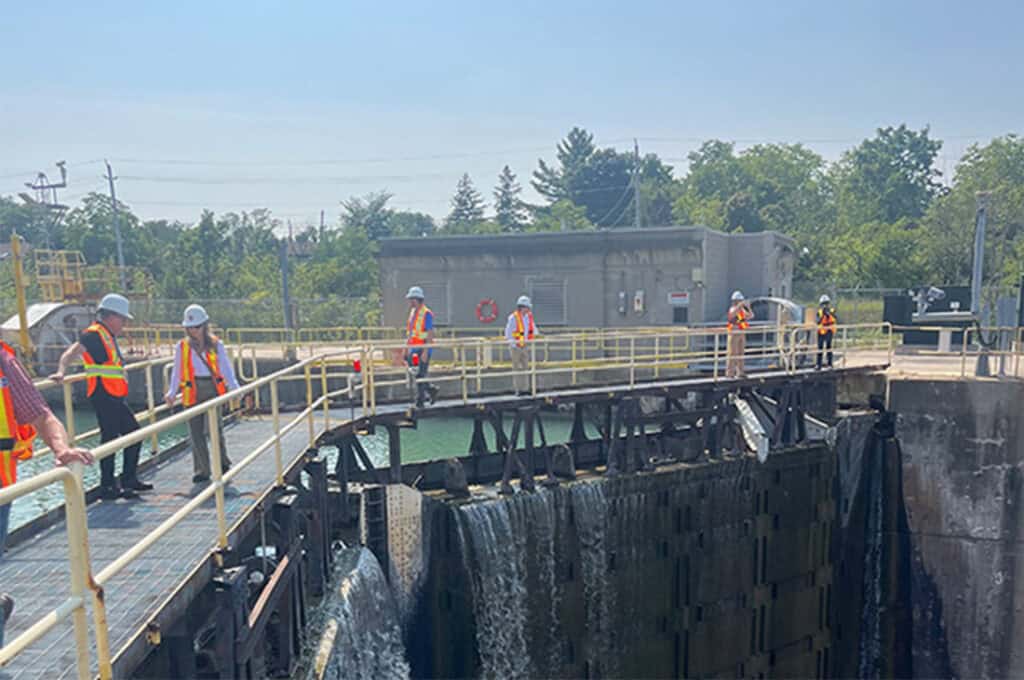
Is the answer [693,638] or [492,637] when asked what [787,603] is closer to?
[693,638]

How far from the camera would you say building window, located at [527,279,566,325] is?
23766mm

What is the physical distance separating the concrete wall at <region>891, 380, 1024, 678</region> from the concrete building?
9.70 meters

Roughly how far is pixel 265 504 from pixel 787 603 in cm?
1048

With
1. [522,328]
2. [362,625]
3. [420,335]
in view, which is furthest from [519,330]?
[362,625]

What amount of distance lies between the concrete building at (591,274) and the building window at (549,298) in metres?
0.03

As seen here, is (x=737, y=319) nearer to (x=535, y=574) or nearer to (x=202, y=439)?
(x=535, y=574)

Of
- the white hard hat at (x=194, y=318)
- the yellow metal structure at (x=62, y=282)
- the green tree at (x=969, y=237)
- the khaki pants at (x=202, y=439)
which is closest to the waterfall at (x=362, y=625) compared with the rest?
the khaki pants at (x=202, y=439)

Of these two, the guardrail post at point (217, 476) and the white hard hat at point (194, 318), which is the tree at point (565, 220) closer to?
the white hard hat at point (194, 318)

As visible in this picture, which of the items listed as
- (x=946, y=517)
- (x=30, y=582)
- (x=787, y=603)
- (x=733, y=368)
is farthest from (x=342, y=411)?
(x=946, y=517)

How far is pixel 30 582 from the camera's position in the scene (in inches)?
183

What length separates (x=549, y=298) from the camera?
78.3ft

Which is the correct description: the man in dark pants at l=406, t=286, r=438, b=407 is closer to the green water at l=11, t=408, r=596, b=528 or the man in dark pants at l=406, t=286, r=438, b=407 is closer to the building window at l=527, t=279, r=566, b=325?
the green water at l=11, t=408, r=596, b=528

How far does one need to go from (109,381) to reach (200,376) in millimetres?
771

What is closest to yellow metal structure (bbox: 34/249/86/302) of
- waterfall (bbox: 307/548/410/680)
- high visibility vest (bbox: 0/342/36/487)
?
waterfall (bbox: 307/548/410/680)
